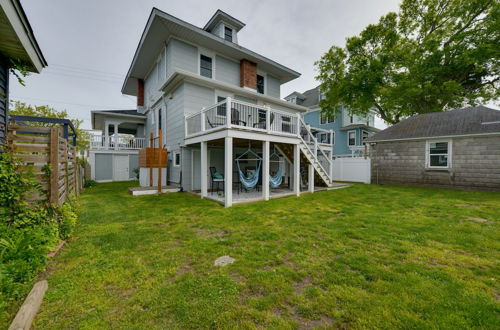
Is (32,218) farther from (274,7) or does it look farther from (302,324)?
(274,7)

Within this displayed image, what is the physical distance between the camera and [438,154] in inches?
418

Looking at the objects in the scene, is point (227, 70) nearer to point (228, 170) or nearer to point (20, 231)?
point (228, 170)

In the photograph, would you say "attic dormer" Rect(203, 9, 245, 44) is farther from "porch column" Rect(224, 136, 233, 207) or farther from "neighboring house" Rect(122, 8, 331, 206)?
"porch column" Rect(224, 136, 233, 207)

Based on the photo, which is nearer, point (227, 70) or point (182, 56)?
point (182, 56)

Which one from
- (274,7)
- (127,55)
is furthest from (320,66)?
(127,55)

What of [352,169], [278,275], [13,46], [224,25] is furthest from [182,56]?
[352,169]

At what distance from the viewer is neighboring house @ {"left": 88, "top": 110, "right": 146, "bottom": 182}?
1341 centimetres

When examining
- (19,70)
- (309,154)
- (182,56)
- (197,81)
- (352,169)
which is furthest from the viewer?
(352,169)

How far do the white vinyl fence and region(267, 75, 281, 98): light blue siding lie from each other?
6.77 m

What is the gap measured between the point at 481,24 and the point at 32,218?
2306 cm

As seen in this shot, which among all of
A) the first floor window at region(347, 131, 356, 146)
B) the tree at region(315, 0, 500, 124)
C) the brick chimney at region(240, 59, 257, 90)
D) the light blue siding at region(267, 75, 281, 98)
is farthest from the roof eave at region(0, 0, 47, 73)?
the first floor window at region(347, 131, 356, 146)

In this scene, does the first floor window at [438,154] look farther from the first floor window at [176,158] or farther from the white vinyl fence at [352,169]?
the first floor window at [176,158]

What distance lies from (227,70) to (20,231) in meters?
10.8

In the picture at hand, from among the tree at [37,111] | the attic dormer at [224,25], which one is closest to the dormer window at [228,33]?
the attic dormer at [224,25]
